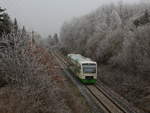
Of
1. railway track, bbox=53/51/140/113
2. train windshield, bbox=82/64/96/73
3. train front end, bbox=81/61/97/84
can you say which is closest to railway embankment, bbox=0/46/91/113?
railway track, bbox=53/51/140/113

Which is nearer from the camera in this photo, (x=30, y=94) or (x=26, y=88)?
(x=30, y=94)

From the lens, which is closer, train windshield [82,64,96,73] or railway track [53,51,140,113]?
railway track [53,51,140,113]

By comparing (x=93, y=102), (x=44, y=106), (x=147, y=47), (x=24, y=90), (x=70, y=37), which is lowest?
(x=93, y=102)

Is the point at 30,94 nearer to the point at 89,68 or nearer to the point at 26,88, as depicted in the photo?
the point at 26,88

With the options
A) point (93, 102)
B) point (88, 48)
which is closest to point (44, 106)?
point (93, 102)

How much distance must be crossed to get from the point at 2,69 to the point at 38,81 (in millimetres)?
5005

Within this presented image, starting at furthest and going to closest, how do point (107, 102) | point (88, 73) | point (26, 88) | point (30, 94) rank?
point (88, 73), point (107, 102), point (26, 88), point (30, 94)

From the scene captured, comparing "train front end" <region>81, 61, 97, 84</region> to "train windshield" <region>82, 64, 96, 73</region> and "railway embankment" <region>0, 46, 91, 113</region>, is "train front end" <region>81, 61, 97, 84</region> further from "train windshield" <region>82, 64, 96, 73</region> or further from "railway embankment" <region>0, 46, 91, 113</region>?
"railway embankment" <region>0, 46, 91, 113</region>

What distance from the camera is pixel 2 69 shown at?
56.2ft

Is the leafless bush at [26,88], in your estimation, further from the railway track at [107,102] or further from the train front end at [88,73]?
the train front end at [88,73]

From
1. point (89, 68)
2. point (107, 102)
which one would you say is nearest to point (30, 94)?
point (107, 102)

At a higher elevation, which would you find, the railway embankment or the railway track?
the railway embankment

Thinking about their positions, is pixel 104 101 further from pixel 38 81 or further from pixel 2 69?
pixel 2 69

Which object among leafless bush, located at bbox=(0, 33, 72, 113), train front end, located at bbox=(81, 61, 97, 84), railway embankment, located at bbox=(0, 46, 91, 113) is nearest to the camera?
railway embankment, located at bbox=(0, 46, 91, 113)
